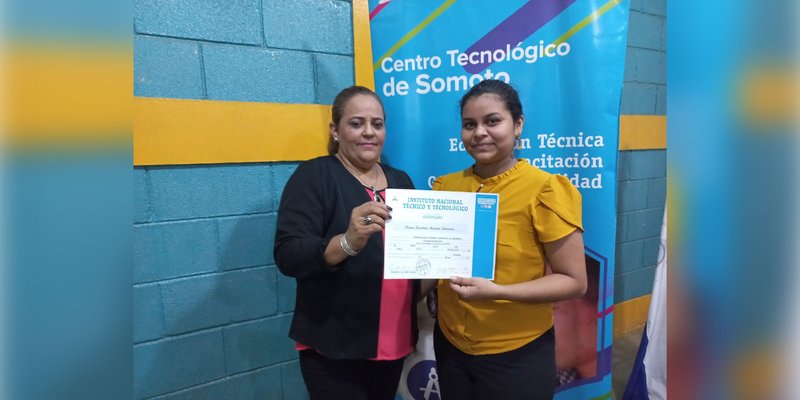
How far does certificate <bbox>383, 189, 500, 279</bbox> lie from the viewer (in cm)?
142

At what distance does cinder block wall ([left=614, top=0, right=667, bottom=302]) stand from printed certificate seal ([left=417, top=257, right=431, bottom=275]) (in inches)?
96.4

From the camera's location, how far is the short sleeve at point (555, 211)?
1.41 meters

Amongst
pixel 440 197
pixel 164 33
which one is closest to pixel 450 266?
pixel 440 197

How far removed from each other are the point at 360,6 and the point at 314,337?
1.54 meters

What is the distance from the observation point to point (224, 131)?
1980mm

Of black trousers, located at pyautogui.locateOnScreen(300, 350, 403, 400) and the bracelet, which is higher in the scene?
the bracelet

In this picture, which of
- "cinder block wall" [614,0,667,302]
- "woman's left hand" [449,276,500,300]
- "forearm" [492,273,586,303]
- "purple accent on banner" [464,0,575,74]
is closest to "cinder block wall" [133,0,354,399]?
"purple accent on banner" [464,0,575,74]

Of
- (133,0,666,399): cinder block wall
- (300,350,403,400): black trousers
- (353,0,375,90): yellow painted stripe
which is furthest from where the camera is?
(353,0,375,90): yellow painted stripe

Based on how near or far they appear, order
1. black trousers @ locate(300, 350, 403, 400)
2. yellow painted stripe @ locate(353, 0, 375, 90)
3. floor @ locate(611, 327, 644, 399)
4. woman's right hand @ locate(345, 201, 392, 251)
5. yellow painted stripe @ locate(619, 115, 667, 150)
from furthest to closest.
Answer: yellow painted stripe @ locate(619, 115, 667, 150), floor @ locate(611, 327, 644, 399), yellow painted stripe @ locate(353, 0, 375, 90), black trousers @ locate(300, 350, 403, 400), woman's right hand @ locate(345, 201, 392, 251)

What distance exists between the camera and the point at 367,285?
163cm

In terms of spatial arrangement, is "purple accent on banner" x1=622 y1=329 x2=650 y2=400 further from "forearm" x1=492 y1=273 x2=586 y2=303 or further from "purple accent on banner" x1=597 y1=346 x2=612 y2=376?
"forearm" x1=492 y1=273 x2=586 y2=303

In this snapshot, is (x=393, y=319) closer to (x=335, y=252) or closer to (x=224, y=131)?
(x=335, y=252)
